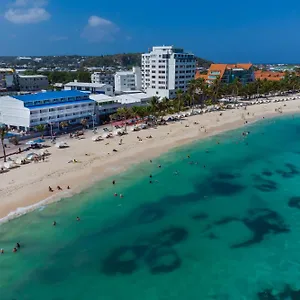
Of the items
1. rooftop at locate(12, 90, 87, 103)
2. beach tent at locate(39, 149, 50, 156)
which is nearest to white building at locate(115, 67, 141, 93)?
rooftop at locate(12, 90, 87, 103)

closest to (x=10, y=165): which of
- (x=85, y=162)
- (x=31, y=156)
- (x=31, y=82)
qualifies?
(x=31, y=156)

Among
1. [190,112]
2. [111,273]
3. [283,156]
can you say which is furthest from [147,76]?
[111,273]

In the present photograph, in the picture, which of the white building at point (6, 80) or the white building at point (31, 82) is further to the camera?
the white building at point (31, 82)

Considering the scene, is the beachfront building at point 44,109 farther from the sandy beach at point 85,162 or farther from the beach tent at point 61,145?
the beach tent at point 61,145

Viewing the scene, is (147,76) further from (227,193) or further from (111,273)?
(111,273)

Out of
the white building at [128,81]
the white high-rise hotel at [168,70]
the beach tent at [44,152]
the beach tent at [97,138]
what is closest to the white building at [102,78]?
the white building at [128,81]

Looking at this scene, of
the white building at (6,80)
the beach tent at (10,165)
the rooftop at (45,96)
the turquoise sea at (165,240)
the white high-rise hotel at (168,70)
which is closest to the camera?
the turquoise sea at (165,240)
